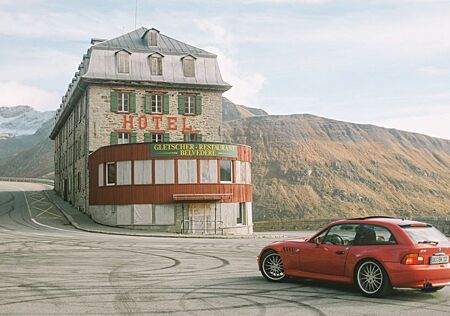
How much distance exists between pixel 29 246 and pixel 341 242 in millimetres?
13841

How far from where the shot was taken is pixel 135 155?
34.2 metres

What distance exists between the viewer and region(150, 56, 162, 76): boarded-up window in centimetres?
4272

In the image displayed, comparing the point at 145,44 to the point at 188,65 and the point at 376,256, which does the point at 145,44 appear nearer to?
the point at 188,65

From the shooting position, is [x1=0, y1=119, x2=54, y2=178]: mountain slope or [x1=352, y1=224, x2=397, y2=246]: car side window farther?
[x1=0, y1=119, x2=54, y2=178]: mountain slope

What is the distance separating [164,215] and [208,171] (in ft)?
11.7

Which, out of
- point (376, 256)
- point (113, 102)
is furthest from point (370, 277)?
point (113, 102)

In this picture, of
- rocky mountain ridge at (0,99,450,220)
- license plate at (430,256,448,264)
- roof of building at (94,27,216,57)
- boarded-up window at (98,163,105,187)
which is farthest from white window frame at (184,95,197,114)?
rocky mountain ridge at (0,99,450,220)

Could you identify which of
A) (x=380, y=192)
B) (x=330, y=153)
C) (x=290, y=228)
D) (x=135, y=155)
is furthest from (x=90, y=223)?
(x=330, y=153)

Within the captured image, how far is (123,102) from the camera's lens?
137 ft

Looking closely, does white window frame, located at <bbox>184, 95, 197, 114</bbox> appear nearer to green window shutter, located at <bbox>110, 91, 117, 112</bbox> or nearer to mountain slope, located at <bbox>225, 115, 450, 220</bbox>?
green window shutter, located at <bbox>110, 91, 117, 112</bbox>

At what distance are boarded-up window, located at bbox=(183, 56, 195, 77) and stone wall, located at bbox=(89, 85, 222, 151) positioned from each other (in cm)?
122

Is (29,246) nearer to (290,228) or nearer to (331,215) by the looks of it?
(290,228)

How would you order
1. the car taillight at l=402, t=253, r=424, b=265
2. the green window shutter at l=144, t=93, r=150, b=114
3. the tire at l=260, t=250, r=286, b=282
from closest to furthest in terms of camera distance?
the car taillight at l=402, t=253, r=424, b=265 < the tire at l=260, t=250, r=286, b=282 < the green window shutter at l=144, t=93, r=150, b=114

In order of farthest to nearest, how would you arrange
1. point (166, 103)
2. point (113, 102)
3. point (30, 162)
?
point (30, 162) < point (166, 103) < point (113, 102)
